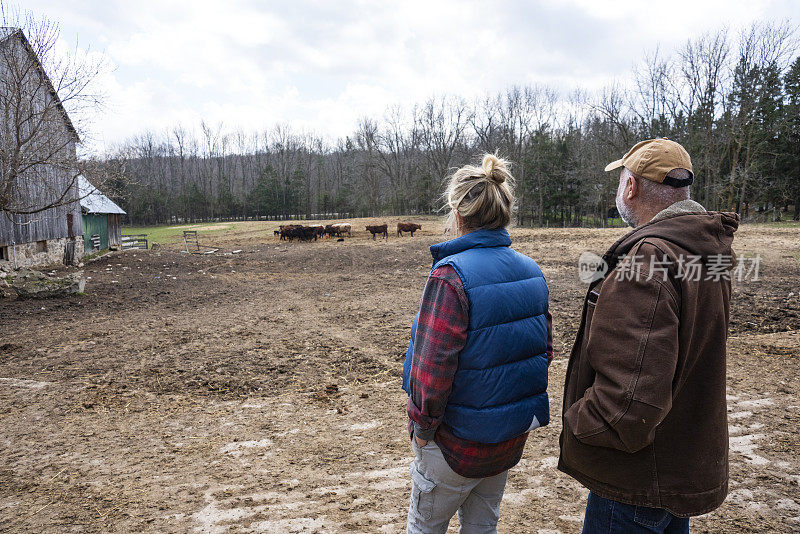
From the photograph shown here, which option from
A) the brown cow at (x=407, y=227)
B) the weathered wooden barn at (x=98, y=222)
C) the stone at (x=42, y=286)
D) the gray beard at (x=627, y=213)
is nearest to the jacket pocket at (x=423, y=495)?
the gray beard at (x=627, y=213)

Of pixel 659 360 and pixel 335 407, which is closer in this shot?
pixel 659 360

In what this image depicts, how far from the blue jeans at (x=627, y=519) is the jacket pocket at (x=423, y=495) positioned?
1.94ft

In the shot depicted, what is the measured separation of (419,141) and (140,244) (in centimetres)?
4056

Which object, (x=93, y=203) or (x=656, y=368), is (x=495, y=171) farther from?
(x=93, y=203)

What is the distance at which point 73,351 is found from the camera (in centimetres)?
706

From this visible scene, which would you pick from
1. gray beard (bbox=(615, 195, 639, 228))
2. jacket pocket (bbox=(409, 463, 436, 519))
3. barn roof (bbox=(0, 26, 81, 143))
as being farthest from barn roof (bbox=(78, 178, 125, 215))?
gray beard (bbox=(615, 195, 639, 228))

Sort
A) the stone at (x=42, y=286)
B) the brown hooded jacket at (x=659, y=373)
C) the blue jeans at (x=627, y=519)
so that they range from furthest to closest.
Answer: the stone at (x=42, y=286) → the blue jeans at (x=627, y=519) → the brown hooded jacket at (x=659, y=373)

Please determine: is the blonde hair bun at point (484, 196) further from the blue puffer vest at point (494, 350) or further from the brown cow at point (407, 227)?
the brown cow at point (407, 227)

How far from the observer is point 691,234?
1479 mm

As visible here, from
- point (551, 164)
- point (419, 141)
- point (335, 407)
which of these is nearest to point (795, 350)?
point (335, 407)

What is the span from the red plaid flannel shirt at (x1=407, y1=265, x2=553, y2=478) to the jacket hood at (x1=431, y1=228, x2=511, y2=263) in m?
0.14

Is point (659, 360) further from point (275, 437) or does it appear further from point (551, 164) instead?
point (551, 164)

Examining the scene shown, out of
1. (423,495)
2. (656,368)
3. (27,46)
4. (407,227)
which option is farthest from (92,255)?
(656,368)

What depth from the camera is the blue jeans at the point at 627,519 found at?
155 centimetres
